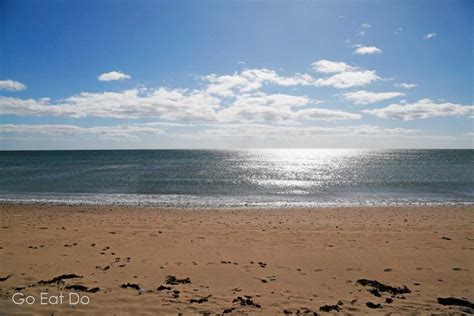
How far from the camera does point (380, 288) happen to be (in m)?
6.81

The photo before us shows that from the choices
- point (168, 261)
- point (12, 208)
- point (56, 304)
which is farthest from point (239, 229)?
point (12, 208)

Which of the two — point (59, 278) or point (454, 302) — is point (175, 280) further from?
point (454, 302)

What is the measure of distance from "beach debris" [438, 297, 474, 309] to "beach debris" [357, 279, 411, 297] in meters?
0.64

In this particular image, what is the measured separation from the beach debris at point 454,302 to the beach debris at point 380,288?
64 centimetres

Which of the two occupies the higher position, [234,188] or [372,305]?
[372,305]

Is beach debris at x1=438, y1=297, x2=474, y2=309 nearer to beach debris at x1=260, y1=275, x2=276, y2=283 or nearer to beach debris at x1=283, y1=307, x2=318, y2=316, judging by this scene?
beach debris at x1=283, y1=307, x2=318, y2=316

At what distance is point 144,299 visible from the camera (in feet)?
20.3

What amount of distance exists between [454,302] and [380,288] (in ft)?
4.64

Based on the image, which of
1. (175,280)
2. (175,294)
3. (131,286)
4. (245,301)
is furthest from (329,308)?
(131,286)

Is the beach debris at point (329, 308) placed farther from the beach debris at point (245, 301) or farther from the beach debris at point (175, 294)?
the beach debris at point (175, 294)

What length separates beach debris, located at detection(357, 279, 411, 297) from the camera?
661 centimetres

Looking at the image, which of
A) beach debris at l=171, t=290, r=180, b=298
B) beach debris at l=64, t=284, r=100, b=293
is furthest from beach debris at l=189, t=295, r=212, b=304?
beach debris at l=64, t=284, r=100, b=293

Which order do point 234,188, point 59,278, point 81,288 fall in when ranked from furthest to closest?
point 234,188 < point 59,278 < point 81,288

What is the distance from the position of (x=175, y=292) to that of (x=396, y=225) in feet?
38.0
